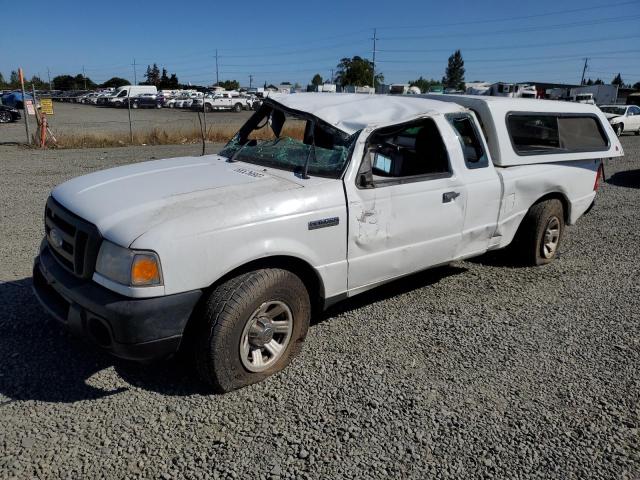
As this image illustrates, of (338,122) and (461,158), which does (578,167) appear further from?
(338,122)

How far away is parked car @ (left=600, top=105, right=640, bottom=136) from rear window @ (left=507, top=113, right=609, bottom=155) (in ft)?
73.5

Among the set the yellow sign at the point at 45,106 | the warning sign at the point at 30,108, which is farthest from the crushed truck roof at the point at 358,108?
the warning sign at the point at 30,108

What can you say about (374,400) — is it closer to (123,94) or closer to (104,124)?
(104,124)

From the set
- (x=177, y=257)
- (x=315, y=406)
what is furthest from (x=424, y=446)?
(x=177, y=257)

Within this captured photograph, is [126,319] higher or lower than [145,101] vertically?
lower

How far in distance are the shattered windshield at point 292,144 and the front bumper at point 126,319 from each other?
133cm

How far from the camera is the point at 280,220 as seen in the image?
10.3 feet

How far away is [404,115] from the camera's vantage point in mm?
3955

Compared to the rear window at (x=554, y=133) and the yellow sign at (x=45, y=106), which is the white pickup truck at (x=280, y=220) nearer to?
the rear window at (x=554, y=133)

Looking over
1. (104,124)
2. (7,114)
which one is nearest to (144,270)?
(104,124)

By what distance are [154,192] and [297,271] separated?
1073 mm

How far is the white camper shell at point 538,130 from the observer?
186 inches

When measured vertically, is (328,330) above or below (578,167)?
below

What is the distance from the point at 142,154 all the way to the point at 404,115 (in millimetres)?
11986
